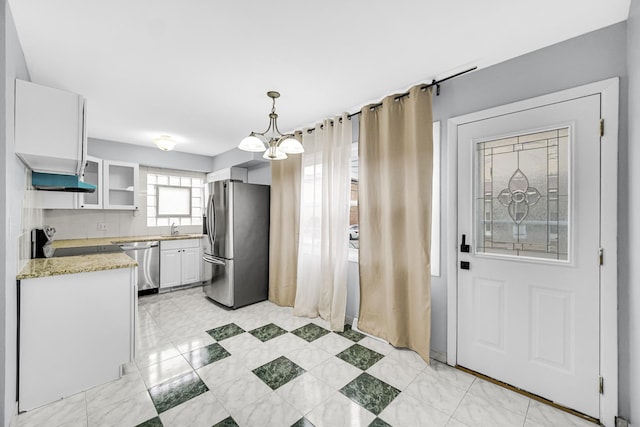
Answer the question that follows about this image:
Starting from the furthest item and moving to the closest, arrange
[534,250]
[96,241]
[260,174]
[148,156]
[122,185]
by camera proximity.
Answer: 1. [260,174]
2. [148,156]
3. [122,185]
4. [96,241]
5. [534,250]

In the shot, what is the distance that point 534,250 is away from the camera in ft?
6.07

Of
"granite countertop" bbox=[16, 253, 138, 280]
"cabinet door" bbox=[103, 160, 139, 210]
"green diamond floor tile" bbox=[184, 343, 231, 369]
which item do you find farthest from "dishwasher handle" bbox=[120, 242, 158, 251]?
"green diamond floor tile" bbox=[184, 343, 231, 369]

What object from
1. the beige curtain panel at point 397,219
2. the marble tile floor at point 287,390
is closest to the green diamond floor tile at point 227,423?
the marble tile floor at point 287,390

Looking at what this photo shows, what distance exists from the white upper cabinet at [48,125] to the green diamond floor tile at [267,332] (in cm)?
216

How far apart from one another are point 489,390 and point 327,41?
2.72 m

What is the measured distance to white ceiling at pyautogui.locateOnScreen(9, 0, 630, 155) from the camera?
4.92ft

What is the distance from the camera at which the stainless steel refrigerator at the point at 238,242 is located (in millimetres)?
3508

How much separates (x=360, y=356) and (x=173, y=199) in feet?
14.6

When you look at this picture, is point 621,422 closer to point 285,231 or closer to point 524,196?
point 524,196

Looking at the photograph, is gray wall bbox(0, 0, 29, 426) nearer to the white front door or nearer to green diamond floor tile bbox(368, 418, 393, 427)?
green diamond floor tile bbox(368, 418, 393, 427)

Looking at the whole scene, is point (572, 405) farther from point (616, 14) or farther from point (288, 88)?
point (288, 88)

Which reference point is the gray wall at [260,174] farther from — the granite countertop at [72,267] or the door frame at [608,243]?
the door frame at [608,243]

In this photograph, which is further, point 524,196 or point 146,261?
point 146,261

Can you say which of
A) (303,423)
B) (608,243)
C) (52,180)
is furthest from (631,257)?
(52,180)
